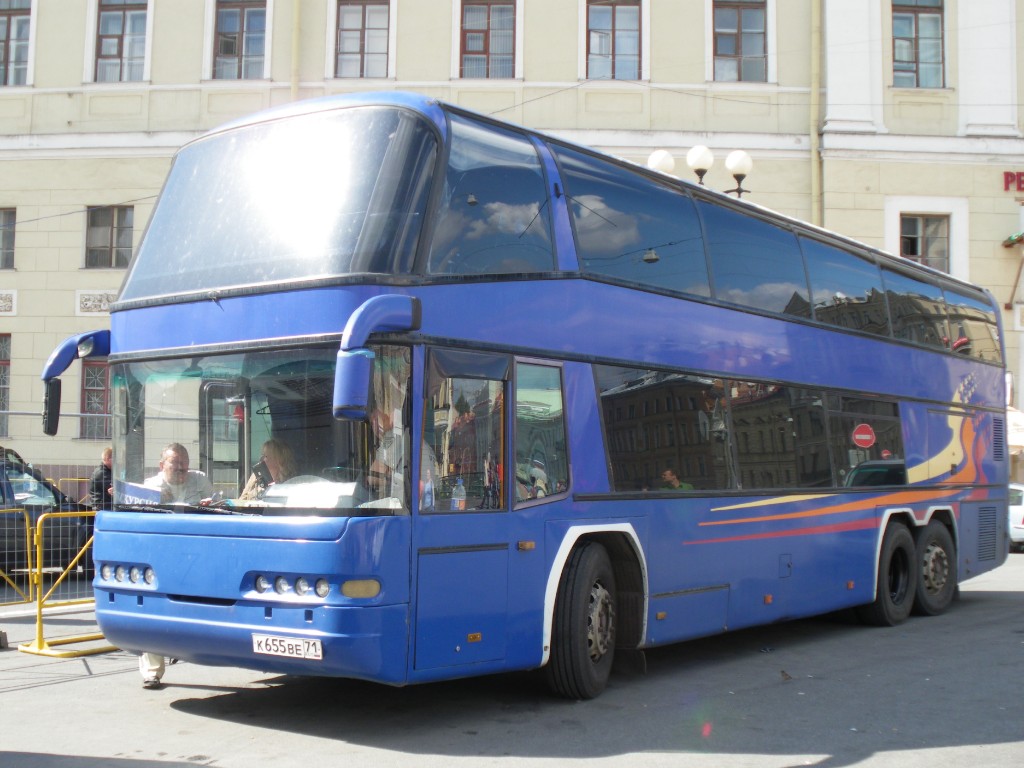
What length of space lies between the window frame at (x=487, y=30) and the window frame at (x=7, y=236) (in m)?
9.58

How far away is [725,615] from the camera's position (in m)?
9.91

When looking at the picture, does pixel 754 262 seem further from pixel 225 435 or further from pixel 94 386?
pixel 94 386

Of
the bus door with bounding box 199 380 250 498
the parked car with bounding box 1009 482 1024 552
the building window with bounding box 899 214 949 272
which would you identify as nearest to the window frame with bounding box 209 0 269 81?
the building window with bounding box 899 214 949 272

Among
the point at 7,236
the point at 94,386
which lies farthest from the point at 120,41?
the point at 94,386

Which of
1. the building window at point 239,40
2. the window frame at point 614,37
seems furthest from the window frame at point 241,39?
the window frame at point 614,37

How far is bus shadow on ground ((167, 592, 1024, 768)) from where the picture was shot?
696 cm

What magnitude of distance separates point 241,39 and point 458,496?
1945 cm

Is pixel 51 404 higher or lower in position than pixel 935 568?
higher

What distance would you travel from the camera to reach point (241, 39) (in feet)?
79.6

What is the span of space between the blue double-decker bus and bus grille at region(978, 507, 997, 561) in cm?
600

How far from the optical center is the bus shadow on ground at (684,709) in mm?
Answer: 6957

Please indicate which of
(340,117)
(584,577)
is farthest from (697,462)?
(340,117)

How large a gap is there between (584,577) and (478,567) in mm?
1132

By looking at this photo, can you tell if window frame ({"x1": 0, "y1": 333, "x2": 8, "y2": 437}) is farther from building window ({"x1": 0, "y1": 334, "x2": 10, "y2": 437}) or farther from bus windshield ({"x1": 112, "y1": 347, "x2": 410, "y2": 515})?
bus windshield ({"x1": 112, "y1": 347, "x2": 410, "y2": 515})
